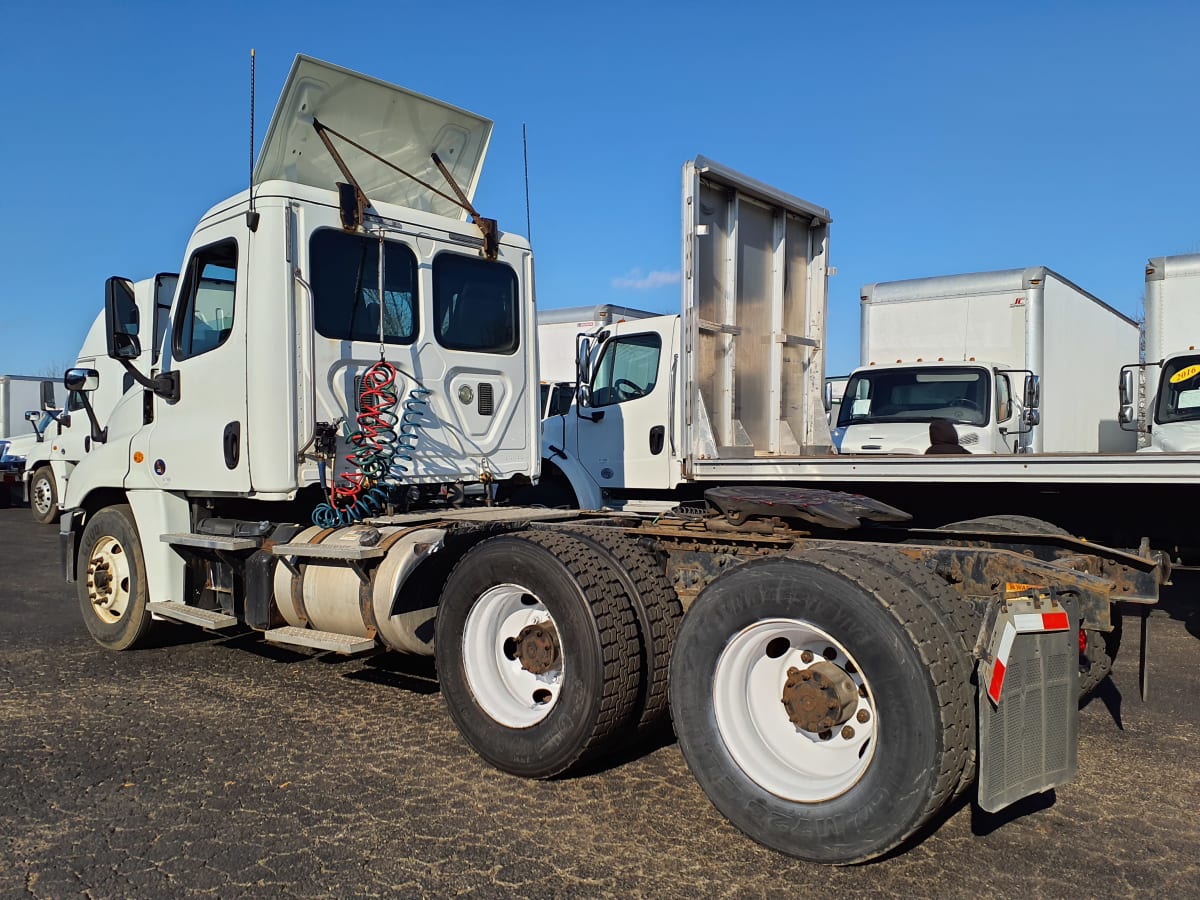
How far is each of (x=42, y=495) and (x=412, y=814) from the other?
16706mm

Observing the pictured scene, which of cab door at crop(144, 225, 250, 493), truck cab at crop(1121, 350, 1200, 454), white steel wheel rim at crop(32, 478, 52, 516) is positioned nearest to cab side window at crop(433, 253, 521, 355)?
cab door at crop(144, 225, 250, 493)

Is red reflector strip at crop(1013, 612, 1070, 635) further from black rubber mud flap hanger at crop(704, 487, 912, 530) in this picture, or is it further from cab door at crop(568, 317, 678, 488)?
cab door at crop(568, 317, 678, 488)

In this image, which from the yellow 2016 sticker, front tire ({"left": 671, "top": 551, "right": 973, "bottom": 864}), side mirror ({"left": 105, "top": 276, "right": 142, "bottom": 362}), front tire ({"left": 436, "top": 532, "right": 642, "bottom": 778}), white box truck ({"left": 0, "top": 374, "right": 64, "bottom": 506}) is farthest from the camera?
white box truck ({"left": 0, "top": 374, "right": 64, "bottom": 506})

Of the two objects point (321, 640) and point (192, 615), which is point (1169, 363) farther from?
point (192, 615)

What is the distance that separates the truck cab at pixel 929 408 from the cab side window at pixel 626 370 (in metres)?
2.18

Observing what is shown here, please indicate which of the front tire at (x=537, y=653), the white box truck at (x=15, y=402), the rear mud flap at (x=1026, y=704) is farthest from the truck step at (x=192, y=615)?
the white box truck at (x=15, y=402)

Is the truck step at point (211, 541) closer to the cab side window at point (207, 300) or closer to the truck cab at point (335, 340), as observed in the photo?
the truck cab at point (335, 340)

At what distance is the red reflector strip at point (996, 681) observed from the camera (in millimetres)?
3137

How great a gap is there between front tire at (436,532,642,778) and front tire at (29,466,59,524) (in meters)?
15.7

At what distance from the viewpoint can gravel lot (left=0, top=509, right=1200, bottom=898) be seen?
11.0ft

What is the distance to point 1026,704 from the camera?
3.25 meters

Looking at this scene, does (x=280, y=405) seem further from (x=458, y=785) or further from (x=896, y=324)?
(x=896, y=324)

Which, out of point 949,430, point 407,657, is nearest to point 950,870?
point 407,657

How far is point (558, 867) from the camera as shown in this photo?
3441 millimetres
